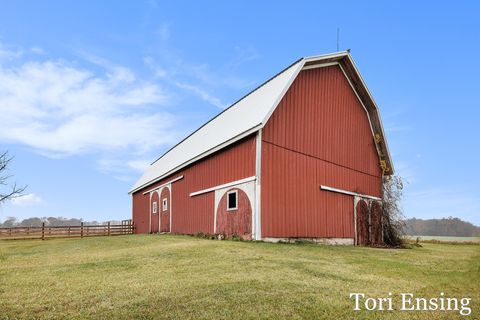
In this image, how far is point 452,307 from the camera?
580 centimetres

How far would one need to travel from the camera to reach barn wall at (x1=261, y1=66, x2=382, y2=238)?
14.3 metres

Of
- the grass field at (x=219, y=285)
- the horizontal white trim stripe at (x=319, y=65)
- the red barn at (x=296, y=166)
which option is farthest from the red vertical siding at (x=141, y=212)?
the grass field at (x=219, y=285)

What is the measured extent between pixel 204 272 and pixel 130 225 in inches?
1014

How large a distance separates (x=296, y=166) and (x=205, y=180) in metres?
4.57

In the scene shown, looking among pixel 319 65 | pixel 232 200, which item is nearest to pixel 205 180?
pixel 232 200

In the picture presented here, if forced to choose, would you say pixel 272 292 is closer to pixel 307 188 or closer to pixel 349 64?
pixel 307 188

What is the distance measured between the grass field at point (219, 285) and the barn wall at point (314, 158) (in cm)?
367

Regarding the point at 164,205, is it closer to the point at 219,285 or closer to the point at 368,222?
the point at 368,222

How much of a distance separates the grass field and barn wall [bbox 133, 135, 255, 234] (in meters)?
4.58

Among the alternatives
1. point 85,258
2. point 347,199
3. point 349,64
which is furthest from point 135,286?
point 349,64

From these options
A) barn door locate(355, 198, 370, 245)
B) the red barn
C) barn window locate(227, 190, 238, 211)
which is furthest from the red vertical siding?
barn door locate(355, 198, 370, 245)

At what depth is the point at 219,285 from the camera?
6484mm

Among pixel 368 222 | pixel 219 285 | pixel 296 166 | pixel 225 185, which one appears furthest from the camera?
pixel 368 222

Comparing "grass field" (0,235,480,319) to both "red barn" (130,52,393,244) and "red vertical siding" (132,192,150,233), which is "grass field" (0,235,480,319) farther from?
"red vertical siding" (132,192,150,233)
